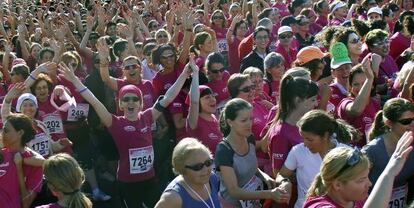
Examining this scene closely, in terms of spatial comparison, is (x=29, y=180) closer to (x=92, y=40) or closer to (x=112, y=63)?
(x=112, y=63)

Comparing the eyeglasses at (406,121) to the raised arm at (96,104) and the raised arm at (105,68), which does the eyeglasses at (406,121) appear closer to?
the raised arm at (96,104)

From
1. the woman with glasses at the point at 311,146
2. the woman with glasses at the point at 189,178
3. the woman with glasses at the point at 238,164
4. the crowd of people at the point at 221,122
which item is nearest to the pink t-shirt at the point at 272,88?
the crowd of people at the point at 221,122

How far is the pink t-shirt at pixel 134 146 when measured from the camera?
5.91 metres

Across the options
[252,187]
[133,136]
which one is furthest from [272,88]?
[252,187]

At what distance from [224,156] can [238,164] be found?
0.14 metres

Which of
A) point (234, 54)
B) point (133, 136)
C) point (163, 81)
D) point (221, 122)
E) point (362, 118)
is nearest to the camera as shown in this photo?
point (221, 122)

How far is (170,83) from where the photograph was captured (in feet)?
23.7

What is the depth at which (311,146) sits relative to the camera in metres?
4.22

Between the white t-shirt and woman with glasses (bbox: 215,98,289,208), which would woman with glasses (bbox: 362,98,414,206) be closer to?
the white t-shirt

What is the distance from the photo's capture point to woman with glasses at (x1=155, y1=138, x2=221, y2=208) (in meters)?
3.80

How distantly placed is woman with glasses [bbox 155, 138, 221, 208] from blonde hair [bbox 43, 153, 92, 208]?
463 millimetres

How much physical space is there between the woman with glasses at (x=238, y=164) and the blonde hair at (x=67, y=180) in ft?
3.80

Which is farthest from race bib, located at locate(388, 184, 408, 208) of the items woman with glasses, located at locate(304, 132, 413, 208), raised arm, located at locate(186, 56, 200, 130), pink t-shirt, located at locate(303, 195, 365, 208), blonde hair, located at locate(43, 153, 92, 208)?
blonde hair, located at locate(43, 153, 92, 208)

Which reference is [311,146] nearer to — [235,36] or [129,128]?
[129,128]
